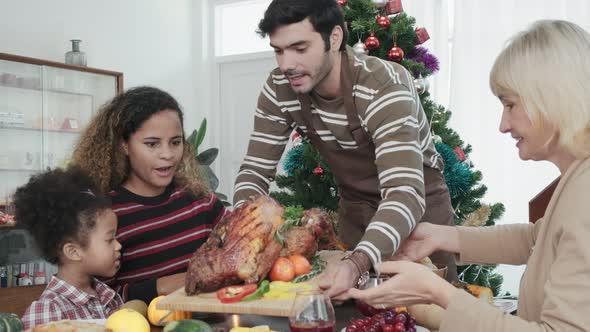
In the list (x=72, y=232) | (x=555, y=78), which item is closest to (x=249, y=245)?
(x=72, y=232)

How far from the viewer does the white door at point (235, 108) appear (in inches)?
283

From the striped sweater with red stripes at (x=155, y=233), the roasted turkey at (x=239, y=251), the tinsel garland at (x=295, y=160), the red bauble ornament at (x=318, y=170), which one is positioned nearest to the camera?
the roasted turkey at (x=239, y=251)

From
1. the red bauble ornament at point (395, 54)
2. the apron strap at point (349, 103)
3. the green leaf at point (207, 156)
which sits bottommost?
the green leaf at point (207, 156)

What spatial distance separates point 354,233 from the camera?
2736 mm

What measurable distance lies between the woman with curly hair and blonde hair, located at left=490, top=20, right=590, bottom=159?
4.59ft

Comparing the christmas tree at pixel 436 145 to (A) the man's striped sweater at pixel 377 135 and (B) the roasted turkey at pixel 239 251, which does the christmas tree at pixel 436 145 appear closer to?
(A) the man's striped sweater at pixel 377 135

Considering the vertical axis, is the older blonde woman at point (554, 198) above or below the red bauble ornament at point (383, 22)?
below

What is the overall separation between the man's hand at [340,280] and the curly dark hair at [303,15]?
857 millimetres

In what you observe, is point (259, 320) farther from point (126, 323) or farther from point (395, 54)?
point (395, 54)

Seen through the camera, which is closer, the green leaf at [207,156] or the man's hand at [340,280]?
the man's hand at [340,280]

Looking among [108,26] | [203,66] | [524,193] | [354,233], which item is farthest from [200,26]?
[354,233]

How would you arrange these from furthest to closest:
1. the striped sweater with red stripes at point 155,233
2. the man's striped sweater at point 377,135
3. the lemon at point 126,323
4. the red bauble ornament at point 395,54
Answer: the red bauble ornament at point 395,54 < the striped sweater with red stripes at point 155,233 < the man's striped sweater at point 377,135 < the lemon at point 126,323

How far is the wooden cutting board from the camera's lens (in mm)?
1456

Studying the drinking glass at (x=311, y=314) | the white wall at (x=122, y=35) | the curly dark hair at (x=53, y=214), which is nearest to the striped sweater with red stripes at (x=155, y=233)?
the curly dark hair at (x=53, y=214)
